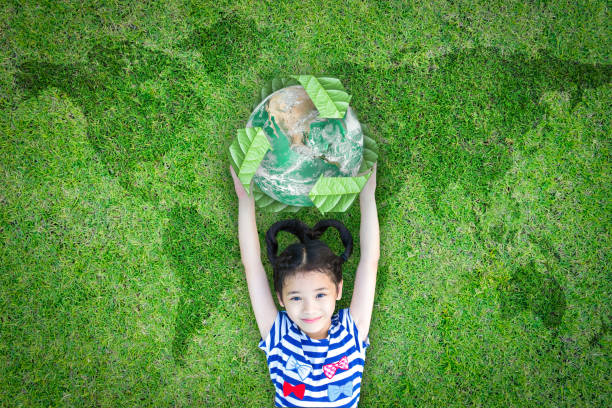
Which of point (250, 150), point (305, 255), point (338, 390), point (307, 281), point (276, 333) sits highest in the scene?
point (250, 150)

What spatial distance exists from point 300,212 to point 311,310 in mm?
765

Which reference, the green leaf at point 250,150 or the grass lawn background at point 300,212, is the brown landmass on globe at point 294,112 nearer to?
the green leaf at point 250,150

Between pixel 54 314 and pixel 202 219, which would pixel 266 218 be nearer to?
pixel 202 219

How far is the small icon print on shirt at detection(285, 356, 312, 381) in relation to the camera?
222cm

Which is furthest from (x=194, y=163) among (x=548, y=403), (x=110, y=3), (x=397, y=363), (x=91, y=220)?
(x=548, y=403)

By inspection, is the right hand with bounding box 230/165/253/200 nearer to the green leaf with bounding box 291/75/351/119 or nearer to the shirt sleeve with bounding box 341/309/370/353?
the green leaf with bounding box 291/75/351/119

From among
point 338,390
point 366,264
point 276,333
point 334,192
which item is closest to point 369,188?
point 366,264

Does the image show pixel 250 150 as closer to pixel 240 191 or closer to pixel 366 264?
pixel 240 191

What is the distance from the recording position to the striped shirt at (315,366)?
2223mm

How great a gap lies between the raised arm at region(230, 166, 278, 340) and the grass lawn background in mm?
221

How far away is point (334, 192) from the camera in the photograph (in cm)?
190

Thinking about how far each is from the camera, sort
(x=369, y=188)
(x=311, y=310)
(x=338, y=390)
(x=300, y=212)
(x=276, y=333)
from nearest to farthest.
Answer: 1. (x=311, y=310)
2. (x=338, y=390)
3. (x=276, y=333)
4. (x=369, y=188)
5. (x=300, y=212)

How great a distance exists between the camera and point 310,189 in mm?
1988

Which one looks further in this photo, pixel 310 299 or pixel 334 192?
pixel 310 299
